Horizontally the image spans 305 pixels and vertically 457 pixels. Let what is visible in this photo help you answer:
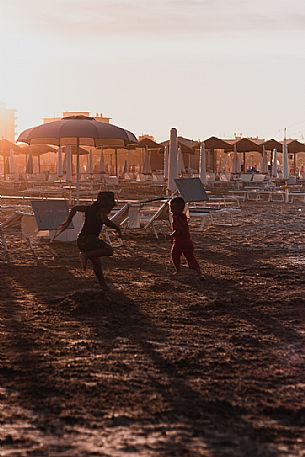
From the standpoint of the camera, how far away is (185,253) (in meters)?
9.01

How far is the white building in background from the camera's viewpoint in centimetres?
13138

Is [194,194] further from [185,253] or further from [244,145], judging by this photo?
[244,145]

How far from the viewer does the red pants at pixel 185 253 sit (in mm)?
8883

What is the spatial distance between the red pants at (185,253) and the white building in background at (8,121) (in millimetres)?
121502

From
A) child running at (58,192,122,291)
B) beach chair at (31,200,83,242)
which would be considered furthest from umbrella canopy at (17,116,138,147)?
child running at (58,192,122,291)

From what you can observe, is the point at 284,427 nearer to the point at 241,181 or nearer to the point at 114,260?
the point at 114,260

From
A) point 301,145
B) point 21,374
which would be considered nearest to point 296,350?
point 21,374

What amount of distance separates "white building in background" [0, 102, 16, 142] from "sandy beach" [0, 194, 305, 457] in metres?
122

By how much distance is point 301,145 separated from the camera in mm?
36906

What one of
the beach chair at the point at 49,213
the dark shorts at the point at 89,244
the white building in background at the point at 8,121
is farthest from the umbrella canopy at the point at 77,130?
the white building in background at the point at 8,121

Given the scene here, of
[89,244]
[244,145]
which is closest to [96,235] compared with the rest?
[89,244]

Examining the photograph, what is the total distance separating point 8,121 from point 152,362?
442 ft

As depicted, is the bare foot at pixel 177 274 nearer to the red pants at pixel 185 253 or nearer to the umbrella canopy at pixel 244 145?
the red pants at pixel 185 253

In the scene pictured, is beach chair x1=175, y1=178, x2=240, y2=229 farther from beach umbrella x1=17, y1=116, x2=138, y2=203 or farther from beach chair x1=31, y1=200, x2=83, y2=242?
beach chair x1=31, y1=200, x2=83, y2=242
